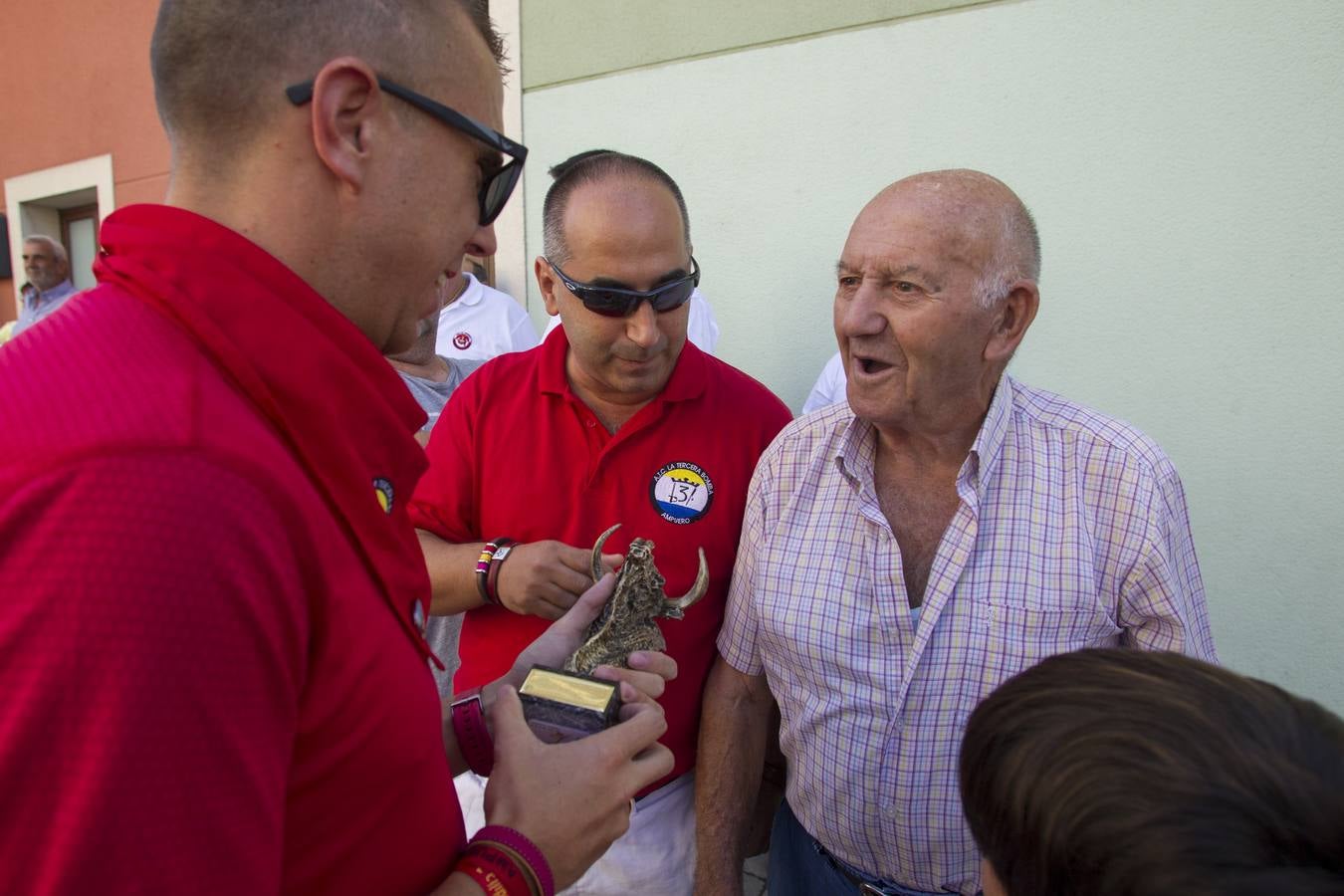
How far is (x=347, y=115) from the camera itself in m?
0.96

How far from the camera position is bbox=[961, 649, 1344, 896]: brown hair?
0.79 meters

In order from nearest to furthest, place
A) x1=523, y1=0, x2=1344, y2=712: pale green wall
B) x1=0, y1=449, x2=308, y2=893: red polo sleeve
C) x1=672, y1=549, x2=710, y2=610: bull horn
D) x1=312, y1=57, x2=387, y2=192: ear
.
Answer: x1=0, y1=449, x2=308, y2=893: red polo sleeve → x1=312, y1=57, x2=387, y2=192: ear → x1=672, y1=549, x2=710, y2=610: bull horn → x1=523, y1=0, x2=1344, y2=712: pale green wall

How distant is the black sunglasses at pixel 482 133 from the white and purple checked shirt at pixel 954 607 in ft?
3.63

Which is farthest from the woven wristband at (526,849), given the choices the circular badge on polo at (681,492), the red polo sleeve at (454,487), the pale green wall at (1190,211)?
the pale green wall at (1190,211)

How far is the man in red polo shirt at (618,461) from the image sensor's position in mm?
2154

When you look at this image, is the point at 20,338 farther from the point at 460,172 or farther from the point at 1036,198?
the point at 1036,198

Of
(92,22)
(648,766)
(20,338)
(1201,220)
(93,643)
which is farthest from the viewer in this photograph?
(92,22)

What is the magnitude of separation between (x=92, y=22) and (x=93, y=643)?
991cm

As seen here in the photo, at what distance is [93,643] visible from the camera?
66 centimetres

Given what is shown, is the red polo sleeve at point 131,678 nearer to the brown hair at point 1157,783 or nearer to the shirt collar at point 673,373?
the brown hair at point 1157,783

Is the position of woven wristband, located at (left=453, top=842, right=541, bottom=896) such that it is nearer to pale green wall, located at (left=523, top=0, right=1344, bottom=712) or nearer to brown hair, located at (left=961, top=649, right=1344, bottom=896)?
brown hair, located at (left=961, top=649, right=1344, bottom=896)

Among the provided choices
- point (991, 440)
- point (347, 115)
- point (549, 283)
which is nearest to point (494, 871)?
point (347, 115)

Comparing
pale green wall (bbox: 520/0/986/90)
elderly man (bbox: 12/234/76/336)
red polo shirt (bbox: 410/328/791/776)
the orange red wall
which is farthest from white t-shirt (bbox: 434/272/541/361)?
elderly man (bbox: 12/234/76/336)

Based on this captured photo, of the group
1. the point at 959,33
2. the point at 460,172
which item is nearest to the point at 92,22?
the point at 959,33
